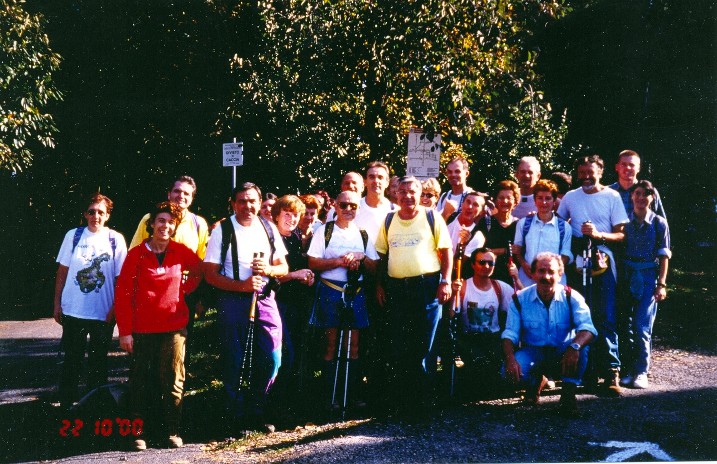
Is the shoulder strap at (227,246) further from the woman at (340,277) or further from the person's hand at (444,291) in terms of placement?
the person's hand at (444,291)

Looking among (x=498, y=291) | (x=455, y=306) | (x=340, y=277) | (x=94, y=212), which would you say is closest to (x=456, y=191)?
(x=498, y=291)

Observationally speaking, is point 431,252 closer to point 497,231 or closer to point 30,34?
point 497,231

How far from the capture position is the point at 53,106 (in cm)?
1384

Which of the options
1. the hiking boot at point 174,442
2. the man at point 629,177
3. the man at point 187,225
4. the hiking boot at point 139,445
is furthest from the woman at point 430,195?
the hiking boot at point 139,445

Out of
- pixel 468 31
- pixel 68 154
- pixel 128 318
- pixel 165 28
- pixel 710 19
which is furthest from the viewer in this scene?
pixel 68 154

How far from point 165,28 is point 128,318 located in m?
10.2

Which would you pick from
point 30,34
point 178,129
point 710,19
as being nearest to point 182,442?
point 30,34

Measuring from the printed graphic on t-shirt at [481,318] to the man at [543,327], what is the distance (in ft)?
1.94

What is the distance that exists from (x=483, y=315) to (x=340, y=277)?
5.14 ft

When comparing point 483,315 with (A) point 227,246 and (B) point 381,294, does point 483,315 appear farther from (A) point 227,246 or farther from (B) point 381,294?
(A) point 227,246

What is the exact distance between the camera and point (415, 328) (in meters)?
5.70

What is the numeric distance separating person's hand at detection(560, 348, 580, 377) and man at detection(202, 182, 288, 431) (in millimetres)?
2416

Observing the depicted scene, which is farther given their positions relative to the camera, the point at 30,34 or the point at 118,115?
the point at 118,115

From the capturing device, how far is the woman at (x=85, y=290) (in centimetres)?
591
